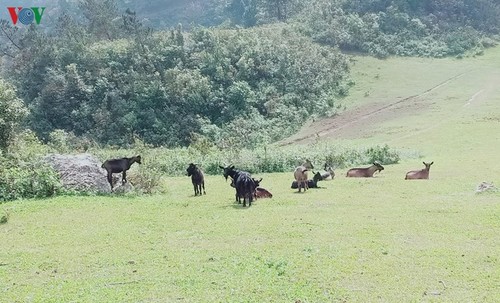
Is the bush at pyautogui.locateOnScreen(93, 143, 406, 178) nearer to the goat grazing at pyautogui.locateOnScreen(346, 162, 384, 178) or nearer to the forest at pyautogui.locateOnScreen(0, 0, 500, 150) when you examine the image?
the goat grazing at pyautogui.locateOnScreen(346, 162, 384, 178)

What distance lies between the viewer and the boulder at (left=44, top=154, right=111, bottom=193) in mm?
22516

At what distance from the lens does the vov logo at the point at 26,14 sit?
2205 centimetres

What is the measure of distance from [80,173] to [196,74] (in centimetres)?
4807

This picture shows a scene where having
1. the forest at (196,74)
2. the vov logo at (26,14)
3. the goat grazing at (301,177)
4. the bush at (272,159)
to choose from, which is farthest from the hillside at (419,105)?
the vov logo at (26,14)

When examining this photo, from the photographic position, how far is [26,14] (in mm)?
22766

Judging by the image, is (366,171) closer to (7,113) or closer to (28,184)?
(28,184)

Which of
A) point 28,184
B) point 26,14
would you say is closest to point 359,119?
point 26,14

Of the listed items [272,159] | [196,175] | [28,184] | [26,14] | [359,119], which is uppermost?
[26,14]

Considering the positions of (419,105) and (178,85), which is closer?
(419,105)

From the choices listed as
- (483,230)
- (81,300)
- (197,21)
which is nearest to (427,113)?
(483,230)

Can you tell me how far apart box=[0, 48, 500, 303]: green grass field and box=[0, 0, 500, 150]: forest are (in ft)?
116

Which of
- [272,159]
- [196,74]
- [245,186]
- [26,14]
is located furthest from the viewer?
[196,74]

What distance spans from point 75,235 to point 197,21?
473 ft

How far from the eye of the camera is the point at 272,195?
73.5 feet
